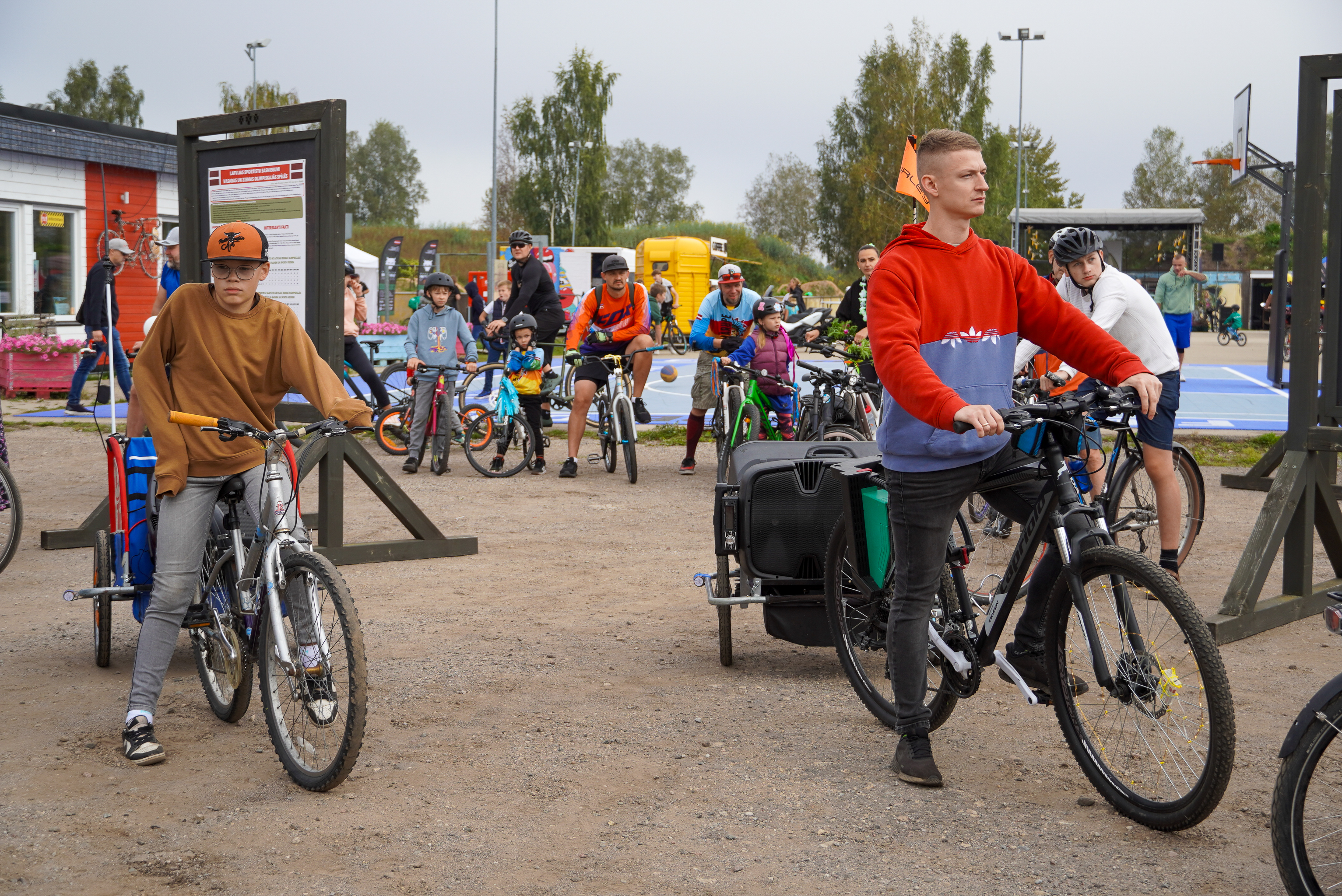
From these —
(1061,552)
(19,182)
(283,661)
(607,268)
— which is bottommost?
(283,661)

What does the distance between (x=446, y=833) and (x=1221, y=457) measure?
35.8 feet

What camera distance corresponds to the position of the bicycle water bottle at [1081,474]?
6582mm

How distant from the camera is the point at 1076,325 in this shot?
12.7 feet

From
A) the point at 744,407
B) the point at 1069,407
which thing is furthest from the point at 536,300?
the point at 1069,407

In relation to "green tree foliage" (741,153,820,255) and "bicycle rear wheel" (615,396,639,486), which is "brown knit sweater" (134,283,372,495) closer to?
"bicycle rear wheel" (615,396,639,486)

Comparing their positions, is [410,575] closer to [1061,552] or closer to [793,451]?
[793,451]

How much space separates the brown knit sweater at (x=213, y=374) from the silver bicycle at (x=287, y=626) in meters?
0.14

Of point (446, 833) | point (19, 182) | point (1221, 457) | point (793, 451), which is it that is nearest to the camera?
point (446, 833)

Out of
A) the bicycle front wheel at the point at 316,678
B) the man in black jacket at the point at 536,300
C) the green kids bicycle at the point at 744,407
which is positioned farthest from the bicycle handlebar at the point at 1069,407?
the man in black jacket at the point at 536,300

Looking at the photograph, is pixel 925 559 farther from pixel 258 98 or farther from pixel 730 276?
pixel 258 98

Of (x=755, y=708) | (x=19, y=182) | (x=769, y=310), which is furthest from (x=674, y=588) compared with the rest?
(x=19, y=182)

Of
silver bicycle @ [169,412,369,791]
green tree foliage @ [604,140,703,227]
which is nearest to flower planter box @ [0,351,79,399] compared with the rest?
silver bicycle @ [169,412,369,791]

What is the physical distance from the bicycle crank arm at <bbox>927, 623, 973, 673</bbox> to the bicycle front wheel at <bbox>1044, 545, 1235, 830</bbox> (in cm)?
28

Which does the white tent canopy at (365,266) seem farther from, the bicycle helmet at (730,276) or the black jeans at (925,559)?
the black jeans at (925,559)
